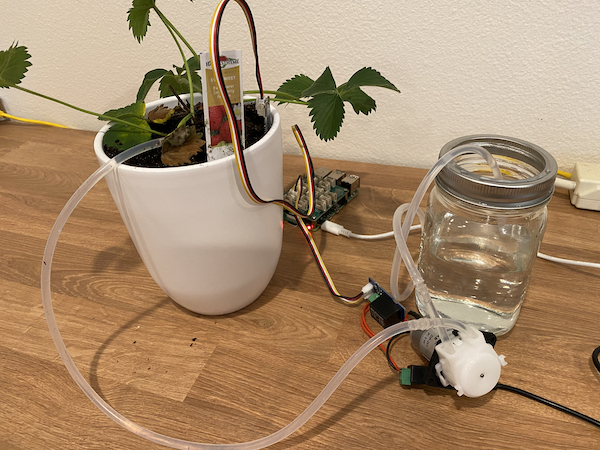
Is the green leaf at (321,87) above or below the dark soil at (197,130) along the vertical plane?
above

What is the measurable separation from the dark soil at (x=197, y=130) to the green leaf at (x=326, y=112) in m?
0.06

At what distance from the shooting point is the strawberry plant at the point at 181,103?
41 centimetres

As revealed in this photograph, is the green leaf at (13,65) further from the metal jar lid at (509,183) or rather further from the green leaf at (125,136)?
the metal jar lid at (509,183)

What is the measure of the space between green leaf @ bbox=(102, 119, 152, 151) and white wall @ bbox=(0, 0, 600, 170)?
0.44 m

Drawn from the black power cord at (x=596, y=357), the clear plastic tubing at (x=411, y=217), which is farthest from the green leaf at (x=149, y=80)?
the black power cord at (x=596, y=357)

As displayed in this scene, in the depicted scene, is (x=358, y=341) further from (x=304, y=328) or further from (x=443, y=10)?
(x=443, y=10)

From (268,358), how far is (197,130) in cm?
27

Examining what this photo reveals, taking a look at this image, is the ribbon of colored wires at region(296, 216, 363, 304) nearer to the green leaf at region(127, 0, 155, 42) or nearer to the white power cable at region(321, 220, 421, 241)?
the white power cable at region(321, 220, 421, 241)

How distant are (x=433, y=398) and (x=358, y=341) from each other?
103 millimetres

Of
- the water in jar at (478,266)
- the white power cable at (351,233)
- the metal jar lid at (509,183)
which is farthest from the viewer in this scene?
the white power cable at (351,233)

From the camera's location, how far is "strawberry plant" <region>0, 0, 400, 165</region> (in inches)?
16.3

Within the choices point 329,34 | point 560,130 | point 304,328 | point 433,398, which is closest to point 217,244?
point 304,328

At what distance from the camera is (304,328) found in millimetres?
524

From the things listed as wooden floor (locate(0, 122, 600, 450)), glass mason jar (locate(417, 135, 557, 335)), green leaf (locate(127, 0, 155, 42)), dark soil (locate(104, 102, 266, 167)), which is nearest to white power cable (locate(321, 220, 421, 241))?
wooden floor (locate(0, 122, 600, 450))
